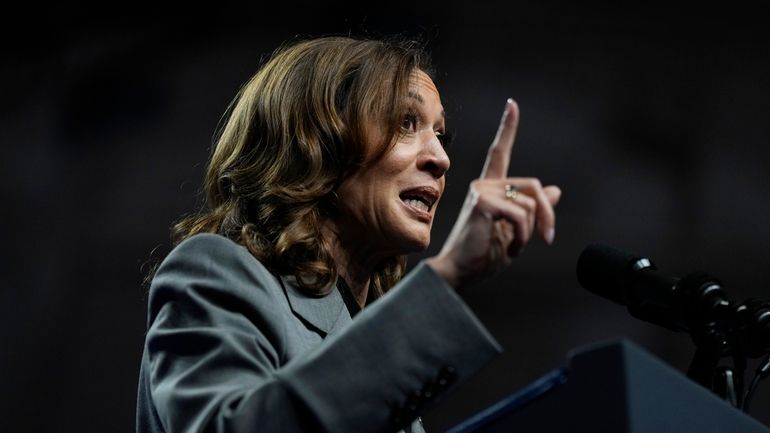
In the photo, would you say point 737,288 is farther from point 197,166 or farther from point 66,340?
point 66,340

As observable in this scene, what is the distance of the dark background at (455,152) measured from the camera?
9.61 feet

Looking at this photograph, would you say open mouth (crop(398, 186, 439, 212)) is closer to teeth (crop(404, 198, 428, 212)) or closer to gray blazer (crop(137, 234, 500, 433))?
teeth (crop(404, 198, 428, 212))

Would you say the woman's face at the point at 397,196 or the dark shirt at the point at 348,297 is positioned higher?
the woman's face at the point at 397,196

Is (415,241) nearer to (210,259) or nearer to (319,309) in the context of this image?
(319,309)

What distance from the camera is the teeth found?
72.9 inches

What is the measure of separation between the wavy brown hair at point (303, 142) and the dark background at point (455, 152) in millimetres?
1016

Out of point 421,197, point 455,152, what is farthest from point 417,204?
point 455,152

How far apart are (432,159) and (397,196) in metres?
0.10

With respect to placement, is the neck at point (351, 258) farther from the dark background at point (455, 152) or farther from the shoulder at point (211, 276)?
the dark background at point (455, 152)

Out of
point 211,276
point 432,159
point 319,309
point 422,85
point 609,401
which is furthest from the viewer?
point 422,85

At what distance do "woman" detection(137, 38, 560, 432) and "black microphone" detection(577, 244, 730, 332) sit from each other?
0.23 metres

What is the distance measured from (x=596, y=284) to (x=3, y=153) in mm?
2185

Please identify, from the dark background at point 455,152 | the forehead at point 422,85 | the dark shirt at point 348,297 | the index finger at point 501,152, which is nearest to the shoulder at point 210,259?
the dark shirt at point 348,297

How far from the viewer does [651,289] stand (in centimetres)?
130
